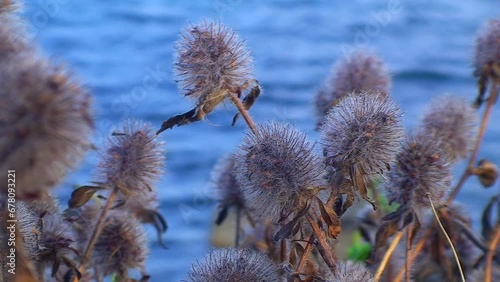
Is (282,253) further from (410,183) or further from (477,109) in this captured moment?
(477,109)

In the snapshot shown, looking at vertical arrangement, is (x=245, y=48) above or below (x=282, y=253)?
above

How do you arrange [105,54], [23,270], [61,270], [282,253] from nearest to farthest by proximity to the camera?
[23,270]
[282,253]
[61,270]
[105,54]

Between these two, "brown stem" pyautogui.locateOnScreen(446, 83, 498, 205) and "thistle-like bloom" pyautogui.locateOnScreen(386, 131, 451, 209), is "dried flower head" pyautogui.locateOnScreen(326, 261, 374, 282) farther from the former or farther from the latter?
"brown stem" pyautogui.locateOnScreen(446, 83, 498, 205)

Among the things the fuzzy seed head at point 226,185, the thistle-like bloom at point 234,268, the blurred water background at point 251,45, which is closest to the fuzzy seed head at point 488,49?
the fuzzy seed head at point 226,185

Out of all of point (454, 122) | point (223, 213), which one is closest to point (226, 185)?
point (223, 213)

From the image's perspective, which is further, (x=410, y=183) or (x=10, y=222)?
(x=410, y=183)

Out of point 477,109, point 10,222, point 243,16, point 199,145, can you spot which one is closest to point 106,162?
point 10,222

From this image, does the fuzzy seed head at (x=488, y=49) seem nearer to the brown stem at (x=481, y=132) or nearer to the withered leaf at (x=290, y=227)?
the brown stem at (x=481, y=132)

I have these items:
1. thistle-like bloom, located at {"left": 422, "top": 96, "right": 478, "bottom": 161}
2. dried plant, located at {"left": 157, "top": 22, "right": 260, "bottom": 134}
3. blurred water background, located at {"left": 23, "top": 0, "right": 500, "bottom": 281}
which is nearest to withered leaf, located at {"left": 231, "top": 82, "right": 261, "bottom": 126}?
dried plant, located at {"left": 157, "top": 22, "right": 260, "bottom": 134}
